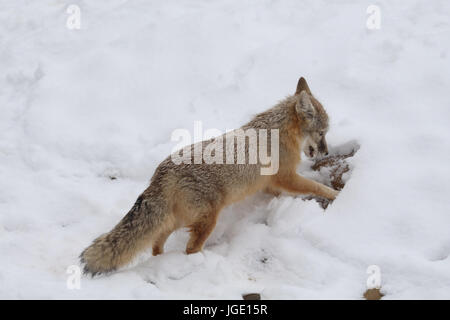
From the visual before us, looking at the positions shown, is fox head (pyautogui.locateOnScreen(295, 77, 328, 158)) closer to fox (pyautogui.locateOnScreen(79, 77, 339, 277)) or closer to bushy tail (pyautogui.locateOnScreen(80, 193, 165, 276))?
fox (pyautogui.locateOnScreen(79, 77, 339, 277))

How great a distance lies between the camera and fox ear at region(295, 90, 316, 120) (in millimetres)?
6613

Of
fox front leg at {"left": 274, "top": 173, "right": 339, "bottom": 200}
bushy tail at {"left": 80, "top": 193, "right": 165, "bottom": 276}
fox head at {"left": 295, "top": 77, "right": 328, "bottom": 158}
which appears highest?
fox head at {"left": 295, "top": 77, "right": 328, "bottom": 158}

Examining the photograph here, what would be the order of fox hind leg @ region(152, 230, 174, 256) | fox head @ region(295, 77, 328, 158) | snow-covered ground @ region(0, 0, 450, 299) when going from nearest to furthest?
snow-covered ground @ region(0, 0, 450, 299) < fox hind leg @ region(152, 230, 174, 256) < fox head @ region(295, 77, 328, 158)

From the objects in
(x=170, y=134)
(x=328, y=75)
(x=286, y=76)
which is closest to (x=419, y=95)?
(x=328, y=75)

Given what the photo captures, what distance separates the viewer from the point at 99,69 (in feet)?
30.6

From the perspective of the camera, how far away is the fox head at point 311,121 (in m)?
6.68

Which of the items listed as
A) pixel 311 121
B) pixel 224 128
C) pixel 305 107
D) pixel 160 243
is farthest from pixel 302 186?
pixel 160 243

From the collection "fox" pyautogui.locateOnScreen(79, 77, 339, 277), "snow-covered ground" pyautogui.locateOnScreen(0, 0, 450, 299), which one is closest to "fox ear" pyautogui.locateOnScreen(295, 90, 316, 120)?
"fox" pyautogui.locateOnScreen(79, 77, 339, 277)

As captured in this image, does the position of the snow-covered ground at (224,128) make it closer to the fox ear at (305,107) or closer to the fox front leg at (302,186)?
the fox front leg at (302,186)

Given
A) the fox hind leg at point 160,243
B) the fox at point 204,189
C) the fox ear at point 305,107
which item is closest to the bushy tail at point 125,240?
the fox at point 204,189

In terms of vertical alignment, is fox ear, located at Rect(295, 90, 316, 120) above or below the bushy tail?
above
